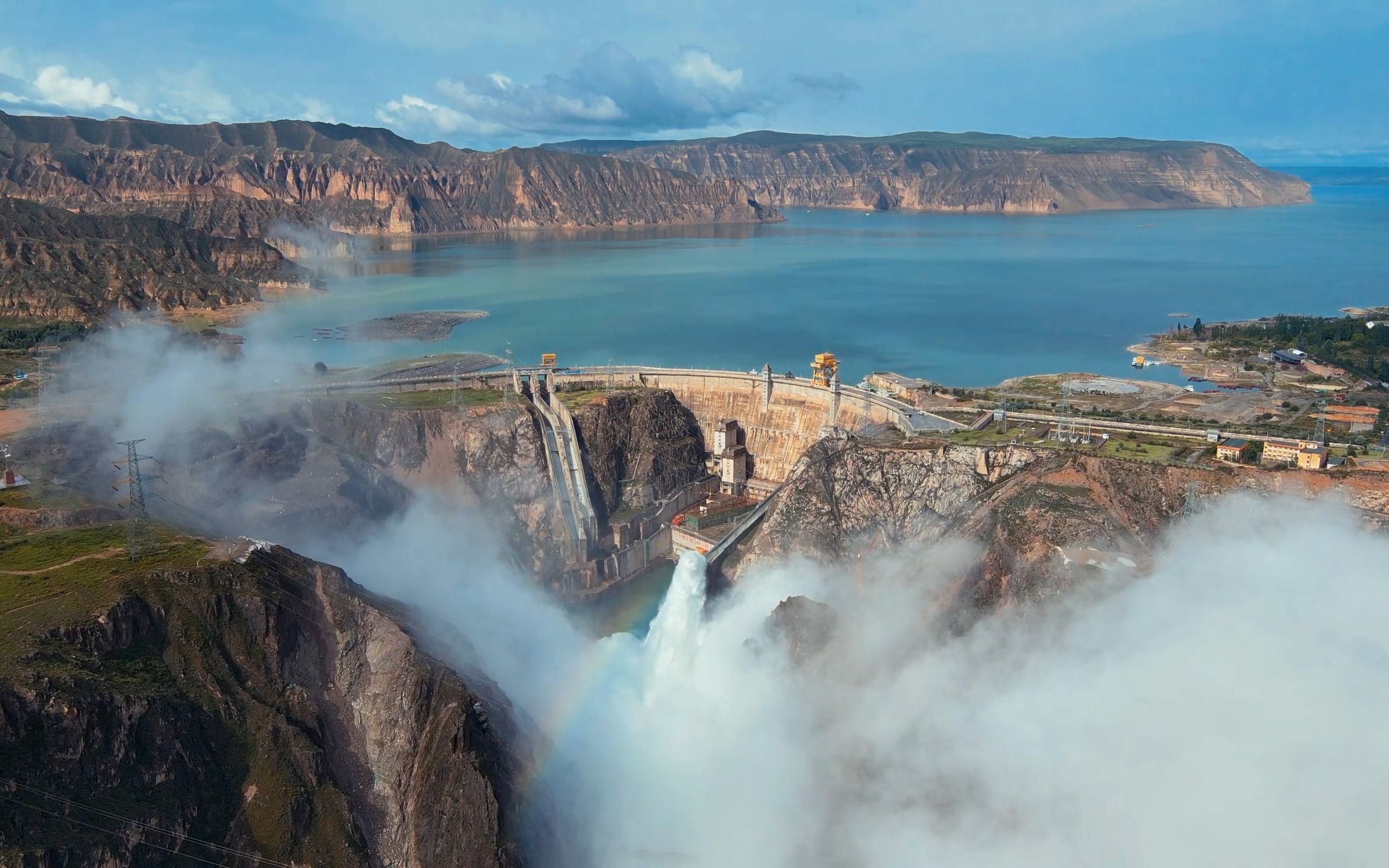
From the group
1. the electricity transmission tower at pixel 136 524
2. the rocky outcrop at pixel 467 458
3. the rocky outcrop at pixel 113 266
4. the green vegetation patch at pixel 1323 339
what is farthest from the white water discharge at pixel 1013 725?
the rocky outcrop at pixel 113 266

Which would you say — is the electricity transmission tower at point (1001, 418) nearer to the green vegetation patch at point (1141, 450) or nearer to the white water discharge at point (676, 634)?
the green vegetation patch at point (1141, 450)

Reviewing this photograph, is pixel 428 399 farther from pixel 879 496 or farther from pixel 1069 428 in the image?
pixel 1069 428

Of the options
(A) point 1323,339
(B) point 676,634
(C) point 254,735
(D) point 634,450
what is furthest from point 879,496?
(A) point 1323,339

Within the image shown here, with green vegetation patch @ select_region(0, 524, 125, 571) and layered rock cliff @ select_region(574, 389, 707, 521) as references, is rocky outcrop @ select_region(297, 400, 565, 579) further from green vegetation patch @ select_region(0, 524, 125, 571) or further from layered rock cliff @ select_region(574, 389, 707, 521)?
green vegetation patch @ select_region(0, 524, 125, 571)

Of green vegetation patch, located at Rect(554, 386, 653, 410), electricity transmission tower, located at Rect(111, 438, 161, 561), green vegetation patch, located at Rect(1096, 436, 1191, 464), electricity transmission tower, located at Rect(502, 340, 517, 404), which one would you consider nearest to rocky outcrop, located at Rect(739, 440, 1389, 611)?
green vegetation patch, located at Rect(1096, 436, 1191, 464)

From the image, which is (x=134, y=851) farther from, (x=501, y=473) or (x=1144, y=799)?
(x=501, y=473)

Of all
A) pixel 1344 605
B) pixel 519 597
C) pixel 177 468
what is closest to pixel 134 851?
pixel 177 468

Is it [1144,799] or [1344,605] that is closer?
[1144,799]
